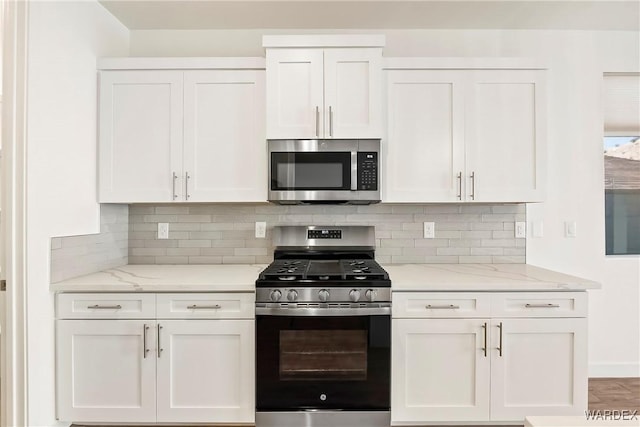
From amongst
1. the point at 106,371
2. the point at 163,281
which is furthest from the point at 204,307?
the point at 106,371

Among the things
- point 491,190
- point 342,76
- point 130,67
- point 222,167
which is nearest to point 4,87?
point 130,67

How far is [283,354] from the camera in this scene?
2.24 meters

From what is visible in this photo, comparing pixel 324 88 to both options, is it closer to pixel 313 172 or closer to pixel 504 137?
pixel 313 172

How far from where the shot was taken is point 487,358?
229cm

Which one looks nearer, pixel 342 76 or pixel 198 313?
pixel 198 313

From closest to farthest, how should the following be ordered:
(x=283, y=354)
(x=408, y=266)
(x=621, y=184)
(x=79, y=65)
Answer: (x=283, y=354)
(x=79, y=65)
(x=408, y=266)
(x=621, y=184)

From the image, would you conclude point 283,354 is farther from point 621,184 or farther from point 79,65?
point 621,184

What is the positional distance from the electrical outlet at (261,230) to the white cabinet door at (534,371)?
155 cm

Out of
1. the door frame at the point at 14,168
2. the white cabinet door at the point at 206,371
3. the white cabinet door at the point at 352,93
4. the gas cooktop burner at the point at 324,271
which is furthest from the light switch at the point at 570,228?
the door frame at the point at 14,168

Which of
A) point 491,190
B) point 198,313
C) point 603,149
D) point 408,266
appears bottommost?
point 198,313

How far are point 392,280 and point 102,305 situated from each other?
1.55 m

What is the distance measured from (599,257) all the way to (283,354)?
2.34m

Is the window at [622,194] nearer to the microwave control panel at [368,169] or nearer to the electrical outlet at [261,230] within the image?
the microwave control panel at [368,169]

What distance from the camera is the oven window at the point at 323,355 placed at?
87.8 inches
